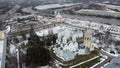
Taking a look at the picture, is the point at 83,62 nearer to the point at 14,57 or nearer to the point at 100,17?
the point at 14,57

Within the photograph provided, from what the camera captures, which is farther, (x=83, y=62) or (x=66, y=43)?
(x=66, y=43)

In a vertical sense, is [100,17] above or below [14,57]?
below

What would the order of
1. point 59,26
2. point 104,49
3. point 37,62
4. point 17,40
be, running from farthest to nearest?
point 59,26 → point 17,40 → point 104,49 → point 37,62

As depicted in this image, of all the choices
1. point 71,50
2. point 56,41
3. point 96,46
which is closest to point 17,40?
point 56,41

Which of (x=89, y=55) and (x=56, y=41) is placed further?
(x=56, y=41)

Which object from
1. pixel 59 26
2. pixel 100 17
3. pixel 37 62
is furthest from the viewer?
pixel 100 17

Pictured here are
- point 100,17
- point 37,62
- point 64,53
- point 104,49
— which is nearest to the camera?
point 37,62

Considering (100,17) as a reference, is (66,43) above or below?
above

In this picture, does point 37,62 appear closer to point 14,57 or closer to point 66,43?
point 14,57

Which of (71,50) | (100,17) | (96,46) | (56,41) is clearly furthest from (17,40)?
(100,17)

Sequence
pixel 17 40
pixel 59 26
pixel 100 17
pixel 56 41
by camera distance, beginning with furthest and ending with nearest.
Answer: pixel 100 17
pixel 59 26
pixel 17 40
pixel 56 41
